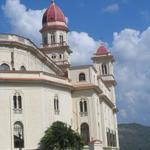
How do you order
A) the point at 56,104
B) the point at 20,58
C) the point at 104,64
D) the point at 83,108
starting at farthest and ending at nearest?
the point at 104,64, the point at 83,108, the point at 20,58, the point at 56,104

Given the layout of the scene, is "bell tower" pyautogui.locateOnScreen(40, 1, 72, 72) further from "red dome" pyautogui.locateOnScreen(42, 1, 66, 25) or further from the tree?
the tree

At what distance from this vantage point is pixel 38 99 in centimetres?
6512

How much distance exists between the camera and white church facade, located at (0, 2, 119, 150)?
63.2 meters

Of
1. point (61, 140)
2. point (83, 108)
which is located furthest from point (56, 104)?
point (61, 140)

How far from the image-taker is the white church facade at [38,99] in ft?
207

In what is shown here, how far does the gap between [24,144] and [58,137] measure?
427cm

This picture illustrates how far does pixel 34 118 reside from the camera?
64625 millimetres

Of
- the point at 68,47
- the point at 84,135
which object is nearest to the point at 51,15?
the point at 68,47

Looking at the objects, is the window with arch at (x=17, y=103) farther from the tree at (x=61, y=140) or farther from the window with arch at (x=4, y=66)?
the window with arch at (x=4, y=66)

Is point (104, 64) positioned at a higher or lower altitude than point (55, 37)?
lower

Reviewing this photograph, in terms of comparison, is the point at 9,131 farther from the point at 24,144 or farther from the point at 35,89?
the point at 35,89

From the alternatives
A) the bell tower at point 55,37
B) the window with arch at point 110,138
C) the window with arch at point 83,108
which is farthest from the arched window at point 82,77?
the bell tower at point 55,37

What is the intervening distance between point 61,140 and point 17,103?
23.2ft

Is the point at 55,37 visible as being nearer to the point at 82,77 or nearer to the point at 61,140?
the point at 82,77
